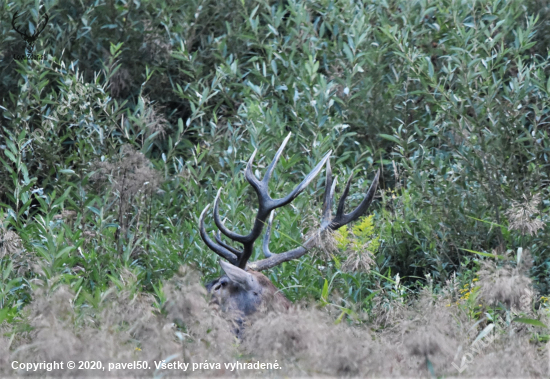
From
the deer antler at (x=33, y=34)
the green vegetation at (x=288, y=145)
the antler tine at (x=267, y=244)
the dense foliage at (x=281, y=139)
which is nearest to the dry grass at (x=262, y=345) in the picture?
the green vegetation at (x=288, y=145)

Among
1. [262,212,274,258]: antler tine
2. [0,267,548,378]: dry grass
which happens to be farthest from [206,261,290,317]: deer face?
[0,267,548,378]: dry grass

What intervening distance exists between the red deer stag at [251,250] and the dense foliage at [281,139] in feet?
0.83

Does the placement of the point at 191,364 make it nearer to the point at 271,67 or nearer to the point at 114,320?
the point at 114,320

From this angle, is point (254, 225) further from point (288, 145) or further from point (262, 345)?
point (288, 145)

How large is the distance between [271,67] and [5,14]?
2.85m

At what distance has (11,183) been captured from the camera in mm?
6738

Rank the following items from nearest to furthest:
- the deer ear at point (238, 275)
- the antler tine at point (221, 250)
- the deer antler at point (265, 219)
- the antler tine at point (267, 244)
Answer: the deer ear at point (238, 275) → the deer antler at point (265, 219) → the antler tine at point (221, 250) → the antler tine at point (267, 244)

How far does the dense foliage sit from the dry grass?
0.60 m

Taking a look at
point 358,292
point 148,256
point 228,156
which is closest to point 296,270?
point 358,292

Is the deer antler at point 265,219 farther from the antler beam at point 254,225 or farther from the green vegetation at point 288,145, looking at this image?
the green vegetation at point 288,145

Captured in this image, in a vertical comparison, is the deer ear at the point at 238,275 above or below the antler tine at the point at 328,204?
below

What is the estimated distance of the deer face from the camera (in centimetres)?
472

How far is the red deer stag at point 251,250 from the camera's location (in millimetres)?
4762

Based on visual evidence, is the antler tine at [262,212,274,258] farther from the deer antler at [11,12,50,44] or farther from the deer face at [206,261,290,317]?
the deer antler at [11,12,50,44]
